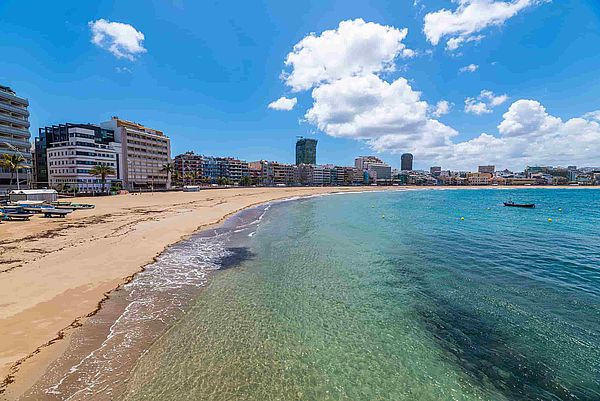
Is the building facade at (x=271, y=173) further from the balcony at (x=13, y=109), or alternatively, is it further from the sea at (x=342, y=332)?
A: the sea at (x=342, y=332)

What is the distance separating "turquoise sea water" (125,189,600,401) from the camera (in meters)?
6.11

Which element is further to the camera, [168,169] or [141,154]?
[168,169]

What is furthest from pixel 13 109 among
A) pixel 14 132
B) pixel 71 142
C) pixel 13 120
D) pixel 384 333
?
pixel 384 333

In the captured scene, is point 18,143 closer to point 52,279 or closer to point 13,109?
point 13,109

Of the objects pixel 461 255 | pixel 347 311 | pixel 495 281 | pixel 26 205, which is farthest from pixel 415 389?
pixel 26 205

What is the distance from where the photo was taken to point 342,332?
8.37 metres

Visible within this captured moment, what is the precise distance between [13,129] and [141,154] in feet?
135

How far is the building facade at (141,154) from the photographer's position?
9106 centimetres

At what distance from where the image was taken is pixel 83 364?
6.41m

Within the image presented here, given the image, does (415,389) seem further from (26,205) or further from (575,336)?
(26,205)

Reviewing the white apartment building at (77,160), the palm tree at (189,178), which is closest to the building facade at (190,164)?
the palm tree at (189,178)

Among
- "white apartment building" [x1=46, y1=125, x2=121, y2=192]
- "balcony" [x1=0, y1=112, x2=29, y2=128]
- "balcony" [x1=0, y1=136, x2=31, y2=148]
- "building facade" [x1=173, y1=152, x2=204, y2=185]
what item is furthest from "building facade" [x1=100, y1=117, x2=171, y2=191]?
"balcony" [x1=0, y1=112, x2=29, y2=128]

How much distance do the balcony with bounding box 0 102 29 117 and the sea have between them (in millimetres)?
64362

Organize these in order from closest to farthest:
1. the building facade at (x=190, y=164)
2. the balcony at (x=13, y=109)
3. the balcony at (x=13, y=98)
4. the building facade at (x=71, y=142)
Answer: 1. the balcony at (x=13, y=109)
2. the balcony at (x=13, y=98)
3. the building facade at (x=71, y=142)
4. the building facade at (x=190, y=164)
